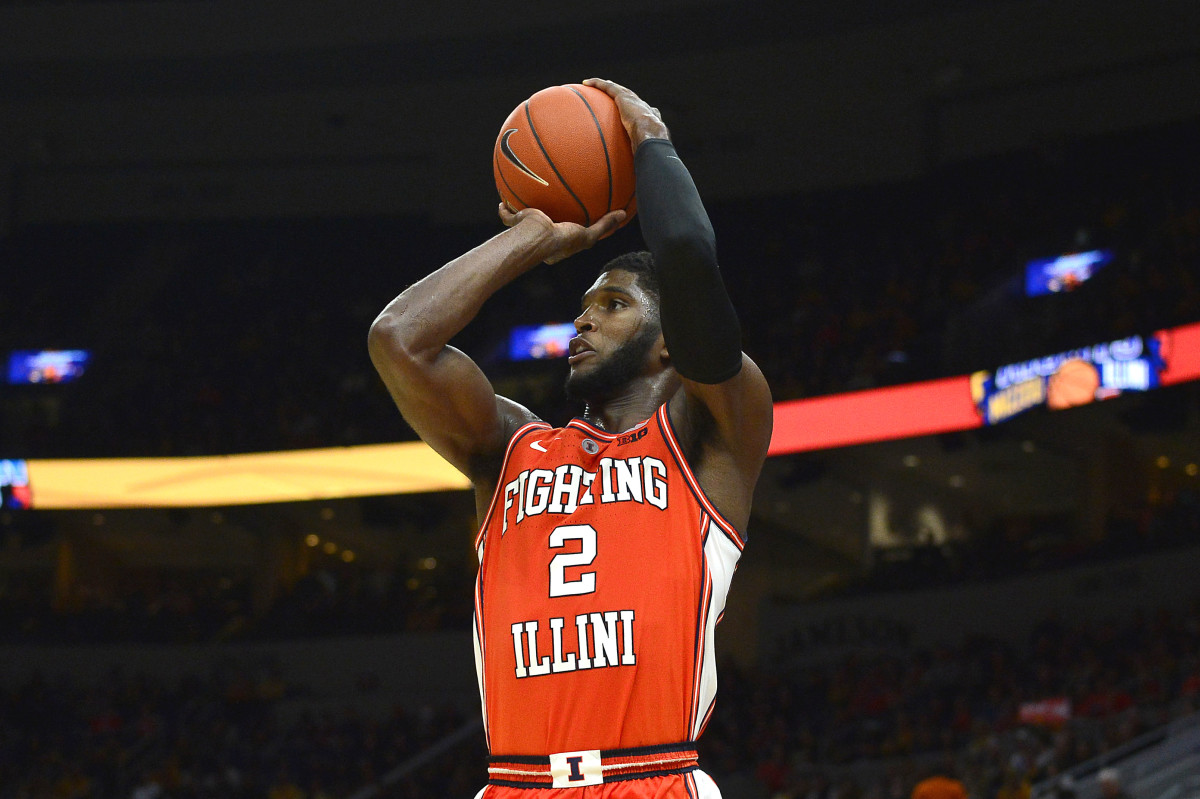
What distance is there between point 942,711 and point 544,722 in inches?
510

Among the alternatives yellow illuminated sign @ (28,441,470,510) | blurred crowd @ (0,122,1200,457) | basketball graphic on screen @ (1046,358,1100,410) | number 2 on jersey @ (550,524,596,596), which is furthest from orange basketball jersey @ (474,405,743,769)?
yellow illuminated sign @ (28,441,470,510)

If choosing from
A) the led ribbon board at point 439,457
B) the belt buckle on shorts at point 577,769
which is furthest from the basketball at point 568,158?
the led ribbon board at point 439,457

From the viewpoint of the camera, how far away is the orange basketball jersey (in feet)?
8.66

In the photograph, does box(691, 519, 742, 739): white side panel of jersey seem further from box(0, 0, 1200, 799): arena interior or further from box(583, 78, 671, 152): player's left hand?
box(0, 0, 1200, 799): arena interior

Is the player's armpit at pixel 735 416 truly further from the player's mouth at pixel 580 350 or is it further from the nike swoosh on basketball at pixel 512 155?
the nike swoosh on basketball at pixel 512 155

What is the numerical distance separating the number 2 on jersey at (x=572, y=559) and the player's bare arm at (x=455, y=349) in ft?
1.14

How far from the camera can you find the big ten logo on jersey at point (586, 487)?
2836 millimetres

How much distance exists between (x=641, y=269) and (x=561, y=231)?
263 mm

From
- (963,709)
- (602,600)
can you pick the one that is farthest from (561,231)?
(963,709)

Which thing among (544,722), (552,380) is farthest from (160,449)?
(544,722)

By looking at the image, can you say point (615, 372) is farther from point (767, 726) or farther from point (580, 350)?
point (767, 726)

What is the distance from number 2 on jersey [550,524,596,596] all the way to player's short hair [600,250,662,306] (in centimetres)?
68

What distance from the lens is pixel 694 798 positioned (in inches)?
104

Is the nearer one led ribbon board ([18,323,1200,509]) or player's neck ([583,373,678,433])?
player's neck ([583,373,678,433])
